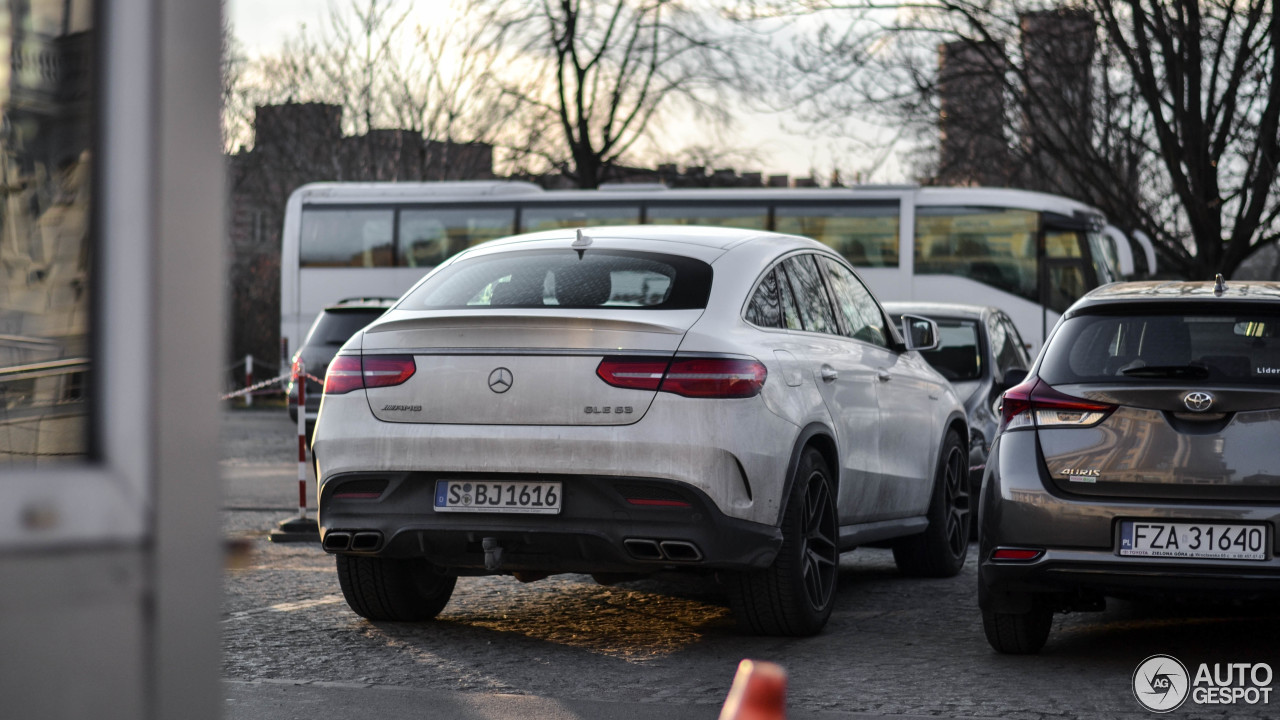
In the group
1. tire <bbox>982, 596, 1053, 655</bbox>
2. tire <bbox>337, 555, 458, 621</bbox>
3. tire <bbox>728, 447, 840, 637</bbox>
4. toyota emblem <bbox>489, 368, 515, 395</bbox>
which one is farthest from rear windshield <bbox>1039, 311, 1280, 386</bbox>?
tire <bbox>337, 555, 458, 621</bbox>

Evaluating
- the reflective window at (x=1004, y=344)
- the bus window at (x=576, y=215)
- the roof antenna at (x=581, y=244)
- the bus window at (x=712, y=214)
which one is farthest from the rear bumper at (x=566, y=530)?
the bus window at (x=576, y=215)

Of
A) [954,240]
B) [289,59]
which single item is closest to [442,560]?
[954,240]

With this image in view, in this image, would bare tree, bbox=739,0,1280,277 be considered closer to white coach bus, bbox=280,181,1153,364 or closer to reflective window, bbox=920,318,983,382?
white coach bus, bbox=280,181,1153,364

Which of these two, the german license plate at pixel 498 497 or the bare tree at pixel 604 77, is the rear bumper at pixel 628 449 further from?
the bare tree at pixel 604 77

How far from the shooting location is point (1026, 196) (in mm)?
23797

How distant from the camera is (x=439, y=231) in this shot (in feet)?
85.0

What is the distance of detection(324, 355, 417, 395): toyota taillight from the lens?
20.0 feet

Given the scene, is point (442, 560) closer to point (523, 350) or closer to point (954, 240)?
point (523, 350)

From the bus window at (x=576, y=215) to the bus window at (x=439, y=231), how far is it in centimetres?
54

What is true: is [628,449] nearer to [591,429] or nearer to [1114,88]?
[591,429]

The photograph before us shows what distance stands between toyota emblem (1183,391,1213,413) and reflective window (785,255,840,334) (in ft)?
5.97

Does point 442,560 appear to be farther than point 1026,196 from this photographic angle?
No

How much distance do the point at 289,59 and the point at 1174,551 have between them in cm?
3218

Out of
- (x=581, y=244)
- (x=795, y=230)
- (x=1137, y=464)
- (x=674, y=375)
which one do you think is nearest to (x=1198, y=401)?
(x=1137, y=464)
